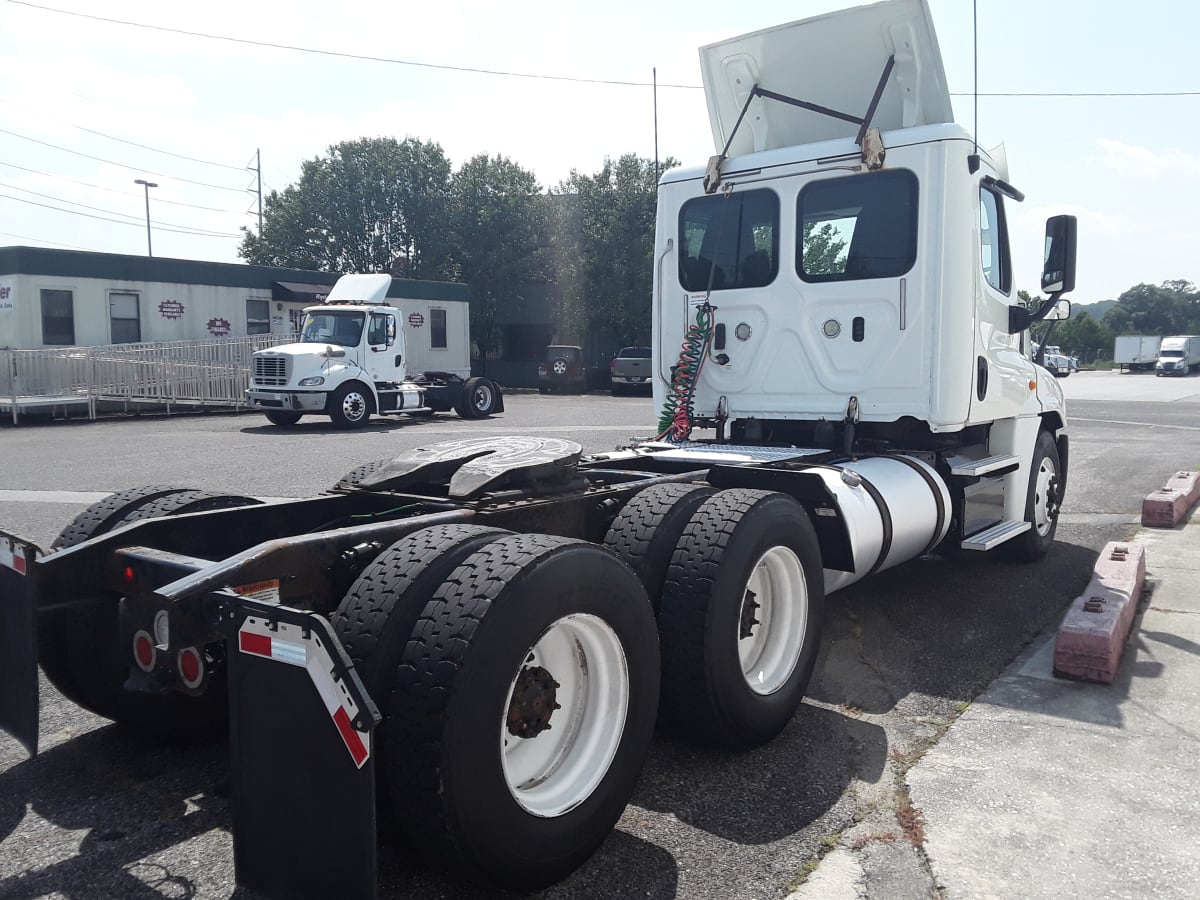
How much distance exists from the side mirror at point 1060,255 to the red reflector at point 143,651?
5.92 m

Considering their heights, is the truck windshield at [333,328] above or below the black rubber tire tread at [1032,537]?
above

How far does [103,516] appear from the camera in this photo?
3.85 metres

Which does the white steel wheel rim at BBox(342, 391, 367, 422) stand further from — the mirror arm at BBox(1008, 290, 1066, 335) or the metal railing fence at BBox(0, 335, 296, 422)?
Result: the mirror arm at BBox(1008, 290, 1066, 335)

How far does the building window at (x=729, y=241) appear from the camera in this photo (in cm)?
635

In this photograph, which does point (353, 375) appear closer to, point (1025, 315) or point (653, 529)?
point (1025, 315)

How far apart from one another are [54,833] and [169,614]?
1.05 meters

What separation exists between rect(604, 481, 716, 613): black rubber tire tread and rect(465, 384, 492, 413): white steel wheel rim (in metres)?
19.3

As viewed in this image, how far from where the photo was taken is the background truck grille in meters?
19.8

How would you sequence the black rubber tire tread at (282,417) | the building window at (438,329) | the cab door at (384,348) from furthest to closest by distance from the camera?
the building window at (438,329) < the cab door at (384,348) < the black rubber tire tread at (282,417)

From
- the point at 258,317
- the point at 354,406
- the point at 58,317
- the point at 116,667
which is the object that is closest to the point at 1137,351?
the point at 258,317

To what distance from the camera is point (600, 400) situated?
29609 mm

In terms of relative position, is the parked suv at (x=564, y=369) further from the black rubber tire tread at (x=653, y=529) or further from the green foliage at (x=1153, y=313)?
the green foliage at (x=1153, y=313)

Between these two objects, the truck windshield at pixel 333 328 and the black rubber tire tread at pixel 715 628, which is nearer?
the black rubber tire tread at pixel 715 628

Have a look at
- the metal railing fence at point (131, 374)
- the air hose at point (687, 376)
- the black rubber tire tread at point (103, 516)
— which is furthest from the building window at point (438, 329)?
the black rubber tire tread at point (103, 516)
